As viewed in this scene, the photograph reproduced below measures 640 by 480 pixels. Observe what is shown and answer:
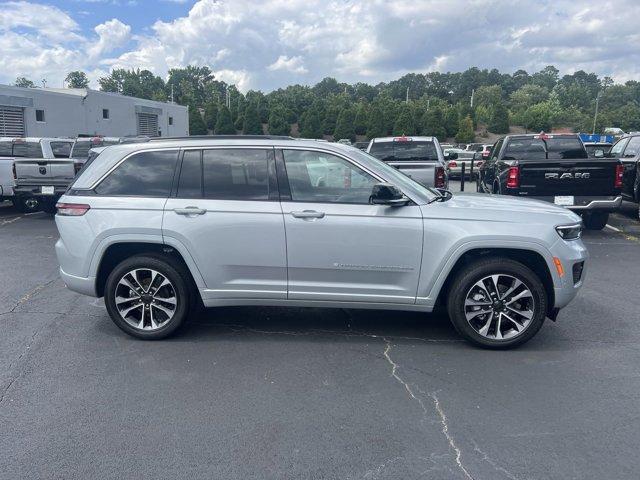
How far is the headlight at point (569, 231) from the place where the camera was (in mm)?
4938

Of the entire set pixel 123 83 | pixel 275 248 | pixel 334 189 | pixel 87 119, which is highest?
pixel 123 83

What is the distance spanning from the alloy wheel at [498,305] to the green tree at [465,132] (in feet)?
166

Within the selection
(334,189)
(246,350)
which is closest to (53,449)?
(246,350)

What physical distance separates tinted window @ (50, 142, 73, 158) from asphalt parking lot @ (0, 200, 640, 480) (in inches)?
432

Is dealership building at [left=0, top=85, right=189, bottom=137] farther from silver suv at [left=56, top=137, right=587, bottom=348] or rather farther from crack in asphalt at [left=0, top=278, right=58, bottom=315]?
silver suv at [left=56, top=137, right=587, bottom=348]

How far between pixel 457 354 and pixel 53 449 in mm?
3217

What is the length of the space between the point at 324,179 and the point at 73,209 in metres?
2.35

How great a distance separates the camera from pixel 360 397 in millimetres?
4172

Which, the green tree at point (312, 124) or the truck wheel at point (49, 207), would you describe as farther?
the green tree at point (312, 124)

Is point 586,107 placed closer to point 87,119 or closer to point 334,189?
point 87,119

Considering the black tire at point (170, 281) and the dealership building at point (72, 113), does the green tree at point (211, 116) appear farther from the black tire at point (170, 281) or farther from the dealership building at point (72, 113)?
the black tire at point (170, 281)

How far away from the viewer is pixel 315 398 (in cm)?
416

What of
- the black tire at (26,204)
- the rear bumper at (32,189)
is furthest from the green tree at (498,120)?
the rear bumper at (32,189)

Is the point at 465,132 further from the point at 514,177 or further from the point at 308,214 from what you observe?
the point at 308,214
